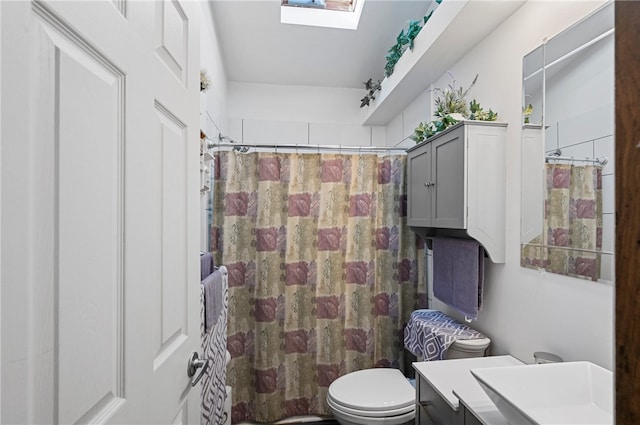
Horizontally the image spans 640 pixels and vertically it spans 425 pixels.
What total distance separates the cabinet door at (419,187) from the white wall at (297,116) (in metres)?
1.21

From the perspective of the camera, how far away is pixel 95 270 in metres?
0.52

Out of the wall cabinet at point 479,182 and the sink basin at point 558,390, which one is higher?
the wall cabinet at point 479,182

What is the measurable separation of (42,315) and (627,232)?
2.09 feet

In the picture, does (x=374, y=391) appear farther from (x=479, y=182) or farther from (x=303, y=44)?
(x=303, y=44)

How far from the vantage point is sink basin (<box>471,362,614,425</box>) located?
89cm

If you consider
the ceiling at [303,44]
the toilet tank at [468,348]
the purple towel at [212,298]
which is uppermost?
the ceiling at [303,44]

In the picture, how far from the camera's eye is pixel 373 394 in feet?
5.72

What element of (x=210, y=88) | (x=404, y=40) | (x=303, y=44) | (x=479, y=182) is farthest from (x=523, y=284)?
(x=303, y=44)

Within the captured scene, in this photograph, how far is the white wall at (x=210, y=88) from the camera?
1770 mm

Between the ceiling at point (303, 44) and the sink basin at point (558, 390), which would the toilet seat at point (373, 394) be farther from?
the ceiling at point (303, 44)

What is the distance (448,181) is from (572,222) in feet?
1.85

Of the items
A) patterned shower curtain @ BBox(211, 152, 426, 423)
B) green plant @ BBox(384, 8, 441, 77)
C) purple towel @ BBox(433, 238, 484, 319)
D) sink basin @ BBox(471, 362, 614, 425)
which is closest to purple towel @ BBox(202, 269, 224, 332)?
patterned shower curtain @ BBox(211, 152, 426, 423)

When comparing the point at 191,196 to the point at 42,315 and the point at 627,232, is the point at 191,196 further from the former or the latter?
the point at 627,232

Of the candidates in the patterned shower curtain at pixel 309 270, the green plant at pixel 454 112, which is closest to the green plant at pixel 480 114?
the green plant at pixel 454 112
